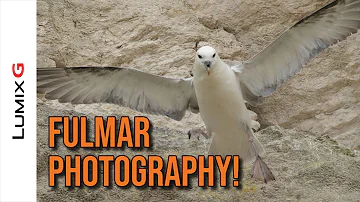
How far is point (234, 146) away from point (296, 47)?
2.63 ft

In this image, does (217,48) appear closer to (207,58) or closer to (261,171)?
(207,58)

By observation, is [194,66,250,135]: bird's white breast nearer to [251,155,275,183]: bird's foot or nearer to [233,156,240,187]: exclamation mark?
[233,156,240,187]: exclamation mark

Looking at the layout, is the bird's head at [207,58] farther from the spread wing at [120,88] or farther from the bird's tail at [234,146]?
the bird's tail at [234,146]

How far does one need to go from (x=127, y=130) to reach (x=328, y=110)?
1723 millimetres

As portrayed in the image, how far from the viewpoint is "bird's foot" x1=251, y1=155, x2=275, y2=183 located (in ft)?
14.3

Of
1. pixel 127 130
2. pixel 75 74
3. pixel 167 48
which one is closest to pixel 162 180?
pixel 127 130

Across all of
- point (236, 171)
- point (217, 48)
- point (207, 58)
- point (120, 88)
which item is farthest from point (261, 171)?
point (217, 48)

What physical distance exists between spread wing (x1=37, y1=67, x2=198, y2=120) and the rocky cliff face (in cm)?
37

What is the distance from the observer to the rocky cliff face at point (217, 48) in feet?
17.4

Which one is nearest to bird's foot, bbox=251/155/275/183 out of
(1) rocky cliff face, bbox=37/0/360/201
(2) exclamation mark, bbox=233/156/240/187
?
(2) exclamation mark, bbox=233/156/240/187

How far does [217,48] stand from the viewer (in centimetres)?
577

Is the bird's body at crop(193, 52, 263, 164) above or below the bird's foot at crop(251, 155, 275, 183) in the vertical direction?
above

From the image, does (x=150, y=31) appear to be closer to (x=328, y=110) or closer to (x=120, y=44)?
(x=120, y=44)

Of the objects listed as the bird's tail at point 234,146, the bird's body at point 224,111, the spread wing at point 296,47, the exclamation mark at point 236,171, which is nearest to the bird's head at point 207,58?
the bird's body at point 224,111
